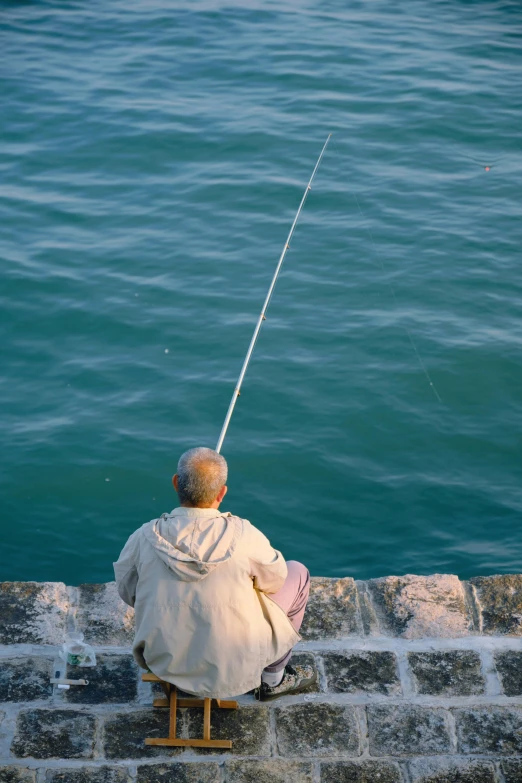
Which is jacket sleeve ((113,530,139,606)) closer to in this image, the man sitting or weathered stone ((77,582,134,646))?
the man sitting

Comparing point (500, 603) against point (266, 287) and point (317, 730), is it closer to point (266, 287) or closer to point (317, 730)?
point (317, 730)

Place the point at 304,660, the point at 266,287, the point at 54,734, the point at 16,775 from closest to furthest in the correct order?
the point at 16,775 < the point at 54,734 < the point at 304,660 < the point at 266,287

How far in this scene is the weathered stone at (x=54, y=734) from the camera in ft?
11.8

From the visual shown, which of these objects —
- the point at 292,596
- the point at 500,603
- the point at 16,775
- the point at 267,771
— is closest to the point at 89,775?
the point at 16,775

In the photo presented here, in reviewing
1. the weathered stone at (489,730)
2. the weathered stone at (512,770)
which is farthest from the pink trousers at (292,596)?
the weathered stone at (512,770)

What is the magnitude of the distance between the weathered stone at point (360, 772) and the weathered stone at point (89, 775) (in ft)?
2.46

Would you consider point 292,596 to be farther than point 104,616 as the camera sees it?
No

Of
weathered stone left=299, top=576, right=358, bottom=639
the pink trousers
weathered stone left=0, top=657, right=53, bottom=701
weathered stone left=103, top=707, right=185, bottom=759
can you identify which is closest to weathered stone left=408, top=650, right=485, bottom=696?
weathered stone left=299, top=576, right=358, bottom=639

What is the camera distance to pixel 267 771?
3525 millimetres

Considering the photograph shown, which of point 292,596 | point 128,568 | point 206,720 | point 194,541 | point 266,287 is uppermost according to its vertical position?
point 194,541

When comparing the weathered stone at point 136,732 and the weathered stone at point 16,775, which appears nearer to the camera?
the weathered stone at point 16,775

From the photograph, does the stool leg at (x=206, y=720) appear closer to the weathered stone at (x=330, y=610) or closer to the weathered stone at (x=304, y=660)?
the weathered stone at (x=304, y=660)

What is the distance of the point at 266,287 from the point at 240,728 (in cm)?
587

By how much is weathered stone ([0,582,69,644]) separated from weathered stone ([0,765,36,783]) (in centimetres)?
73
